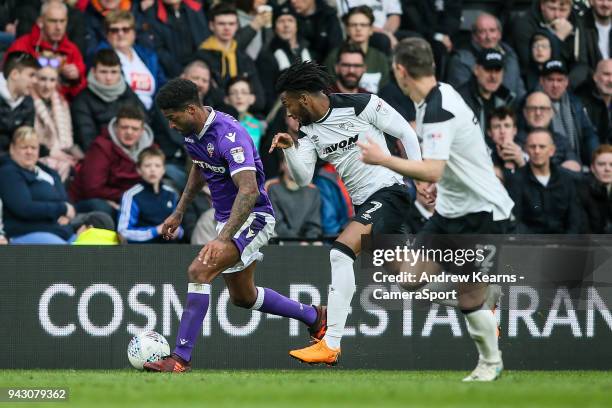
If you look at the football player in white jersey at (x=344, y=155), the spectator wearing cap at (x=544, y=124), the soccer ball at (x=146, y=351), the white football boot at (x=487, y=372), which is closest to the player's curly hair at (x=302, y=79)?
the football player in white jersey at (x=344, y=155)

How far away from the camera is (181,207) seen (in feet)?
33.9

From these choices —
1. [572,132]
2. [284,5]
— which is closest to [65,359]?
[284,5]

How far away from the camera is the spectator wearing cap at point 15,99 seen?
12.9 meters

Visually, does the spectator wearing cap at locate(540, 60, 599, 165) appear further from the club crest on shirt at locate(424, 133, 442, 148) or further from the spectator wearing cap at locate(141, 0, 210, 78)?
the club crest on shirt at locate(424, 133, 442, 148)

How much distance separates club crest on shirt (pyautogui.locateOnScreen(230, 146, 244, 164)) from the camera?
31.2 feet

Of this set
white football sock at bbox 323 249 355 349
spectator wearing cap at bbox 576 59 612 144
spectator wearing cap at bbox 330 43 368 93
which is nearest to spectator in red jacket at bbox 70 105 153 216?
spectator wearing cap at bbox 330 43 368 93

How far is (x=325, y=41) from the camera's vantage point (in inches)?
610

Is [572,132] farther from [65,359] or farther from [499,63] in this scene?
[65,359]

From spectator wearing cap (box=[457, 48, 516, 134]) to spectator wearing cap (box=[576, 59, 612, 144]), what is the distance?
1380 millimetres

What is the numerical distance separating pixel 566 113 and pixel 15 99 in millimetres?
6427

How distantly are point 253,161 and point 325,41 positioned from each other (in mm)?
6124

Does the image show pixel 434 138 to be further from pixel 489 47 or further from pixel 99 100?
pixel 489 47

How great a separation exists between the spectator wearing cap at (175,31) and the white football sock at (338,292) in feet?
18.4
